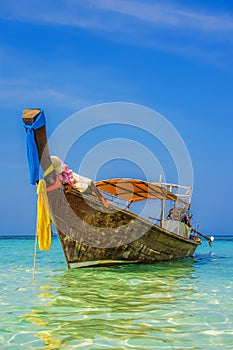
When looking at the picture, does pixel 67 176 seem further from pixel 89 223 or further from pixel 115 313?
pixel 115 313

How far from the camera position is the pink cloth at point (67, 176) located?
358 inches

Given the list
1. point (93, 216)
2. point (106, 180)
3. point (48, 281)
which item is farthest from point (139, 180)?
point (48, 281)

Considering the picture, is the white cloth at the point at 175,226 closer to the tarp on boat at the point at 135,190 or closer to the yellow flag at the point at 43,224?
the tarp on boat at the point at 135,190

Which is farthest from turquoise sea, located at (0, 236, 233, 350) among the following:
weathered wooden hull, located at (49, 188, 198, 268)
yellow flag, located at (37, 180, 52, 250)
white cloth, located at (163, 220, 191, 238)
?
white cloth, located at (163, 220, 191, 238)

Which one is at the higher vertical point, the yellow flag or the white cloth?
the yellow flag

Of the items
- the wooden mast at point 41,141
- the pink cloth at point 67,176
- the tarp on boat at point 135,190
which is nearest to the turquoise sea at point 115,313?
the pink cloth at point 67,176

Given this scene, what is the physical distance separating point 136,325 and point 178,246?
8489mm

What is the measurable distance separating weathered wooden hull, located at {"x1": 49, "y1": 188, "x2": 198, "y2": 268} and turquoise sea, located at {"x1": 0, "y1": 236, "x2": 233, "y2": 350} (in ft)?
3.68

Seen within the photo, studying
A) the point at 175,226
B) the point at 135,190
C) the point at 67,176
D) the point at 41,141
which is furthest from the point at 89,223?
the point at 175,226

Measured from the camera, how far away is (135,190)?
538 inches

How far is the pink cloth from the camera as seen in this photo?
A: 909 centimetres

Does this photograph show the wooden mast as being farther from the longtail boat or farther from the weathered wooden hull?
the weathered wooden hull

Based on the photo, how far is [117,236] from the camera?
407 inches

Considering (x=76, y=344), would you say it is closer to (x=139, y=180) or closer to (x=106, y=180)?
(x=139, y=180)
